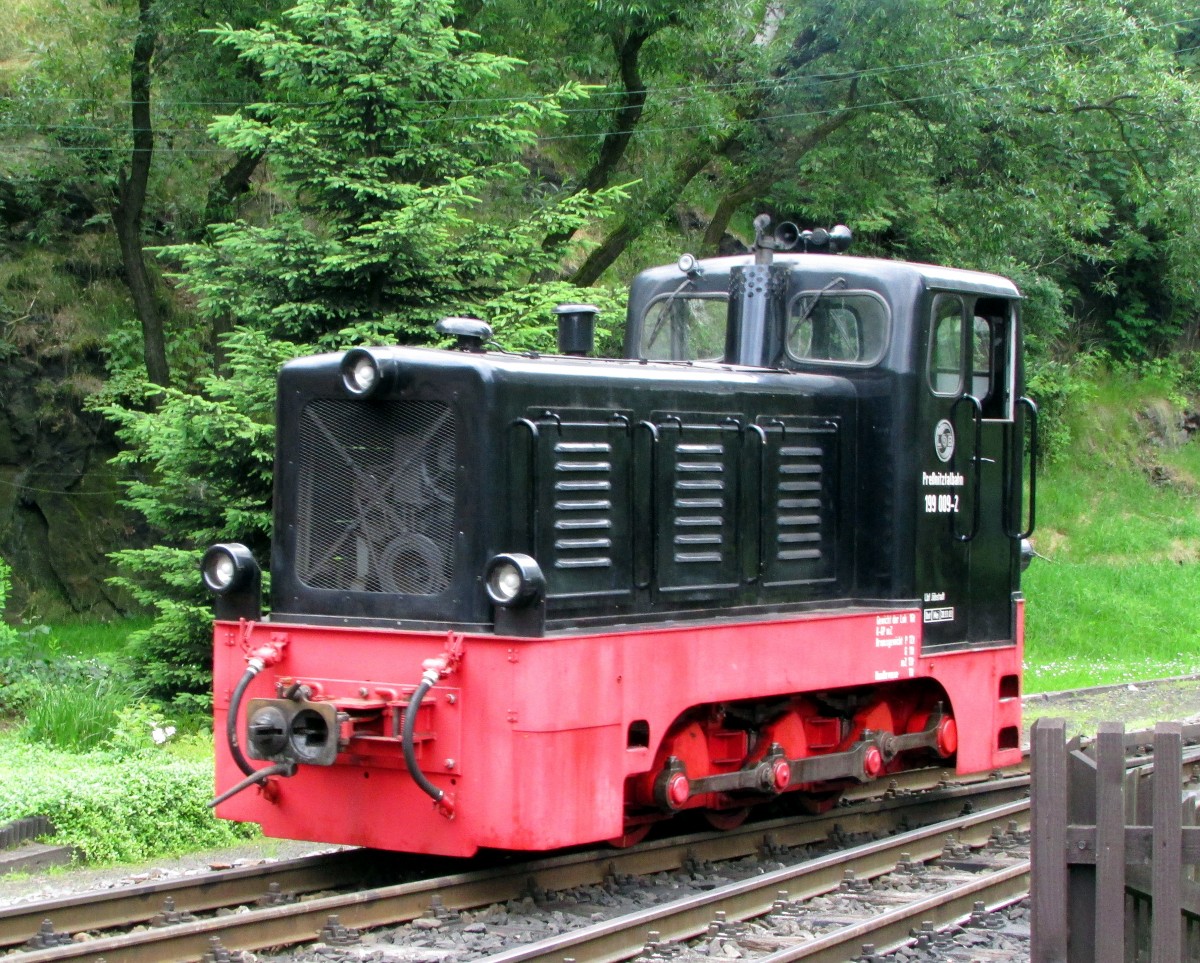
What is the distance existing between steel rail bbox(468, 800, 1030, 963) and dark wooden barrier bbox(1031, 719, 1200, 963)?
5.56 ft

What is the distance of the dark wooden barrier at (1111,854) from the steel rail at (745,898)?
1694 mm

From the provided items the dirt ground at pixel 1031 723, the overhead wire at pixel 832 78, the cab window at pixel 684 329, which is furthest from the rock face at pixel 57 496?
the cab window at pixel 684 329

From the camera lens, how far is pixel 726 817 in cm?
786

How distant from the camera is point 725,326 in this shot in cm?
845

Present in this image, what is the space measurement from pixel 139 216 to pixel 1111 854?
17004 mm

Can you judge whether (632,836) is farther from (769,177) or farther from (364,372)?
(769,177)

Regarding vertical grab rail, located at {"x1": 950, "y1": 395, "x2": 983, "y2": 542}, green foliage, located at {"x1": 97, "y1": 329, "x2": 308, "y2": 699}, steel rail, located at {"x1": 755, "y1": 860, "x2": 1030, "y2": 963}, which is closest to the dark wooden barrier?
steel rail, located at {"x1": 755, "y1": 860, "x2": 1030, "y2": 963}

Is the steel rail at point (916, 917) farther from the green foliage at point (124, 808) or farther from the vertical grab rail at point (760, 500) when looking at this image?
the green foliage at point (124, 808)

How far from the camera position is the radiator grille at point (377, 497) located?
6.47 meters

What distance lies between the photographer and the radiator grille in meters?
6.47

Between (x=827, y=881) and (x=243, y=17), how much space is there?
13.7 m

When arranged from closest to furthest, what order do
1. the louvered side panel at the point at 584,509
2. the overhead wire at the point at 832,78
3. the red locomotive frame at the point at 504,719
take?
the red locomotive frame at the point at 504,719, the louvered side panel at the point at 584,509, the overhead wire at the point at 832,78

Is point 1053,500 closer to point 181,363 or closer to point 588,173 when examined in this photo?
point 588,173

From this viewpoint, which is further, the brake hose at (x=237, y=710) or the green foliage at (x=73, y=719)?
the green foliage at (x=73, y=719)
